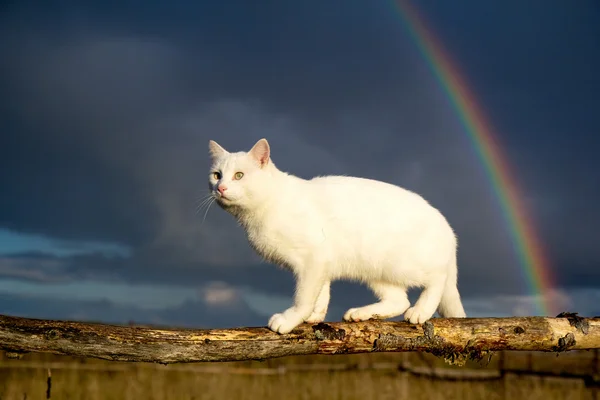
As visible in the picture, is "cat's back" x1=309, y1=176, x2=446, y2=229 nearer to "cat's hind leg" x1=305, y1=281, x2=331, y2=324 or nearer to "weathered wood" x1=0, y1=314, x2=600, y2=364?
"cat's hind leg" x1=305, y1=281, x2=331, y2=324

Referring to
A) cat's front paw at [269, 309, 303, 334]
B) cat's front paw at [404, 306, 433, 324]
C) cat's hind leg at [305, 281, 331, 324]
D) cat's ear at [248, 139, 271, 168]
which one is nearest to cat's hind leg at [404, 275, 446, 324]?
cat's front paw at [404, 306, 433, 324]

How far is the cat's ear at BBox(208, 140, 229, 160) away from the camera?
5242 mm

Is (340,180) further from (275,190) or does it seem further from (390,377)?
(390,377)

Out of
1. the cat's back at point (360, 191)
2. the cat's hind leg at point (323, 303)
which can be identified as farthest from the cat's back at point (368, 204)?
the cat's hind leg at point (323, 303)

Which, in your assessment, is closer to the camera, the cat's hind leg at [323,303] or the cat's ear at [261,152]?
the cat's ear at [261,152]

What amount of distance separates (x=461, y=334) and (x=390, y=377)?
614 centimetres

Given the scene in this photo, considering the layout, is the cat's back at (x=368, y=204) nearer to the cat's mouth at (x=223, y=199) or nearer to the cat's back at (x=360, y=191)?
the cat's back at (x=360, y=191)

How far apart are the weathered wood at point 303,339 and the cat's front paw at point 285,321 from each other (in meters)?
0.06

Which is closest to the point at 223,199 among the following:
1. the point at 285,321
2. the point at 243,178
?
the point at 243,178

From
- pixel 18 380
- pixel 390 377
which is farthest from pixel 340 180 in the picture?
pixel 18 380

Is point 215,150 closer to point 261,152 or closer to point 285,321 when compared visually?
point 261,152

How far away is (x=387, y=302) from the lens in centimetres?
532

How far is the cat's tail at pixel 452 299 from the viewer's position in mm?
5559

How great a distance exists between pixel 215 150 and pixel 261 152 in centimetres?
58
